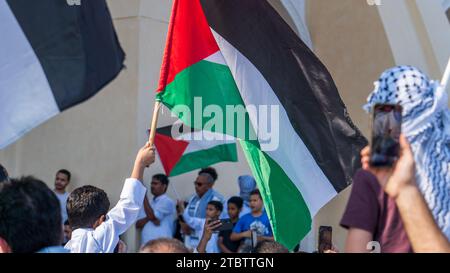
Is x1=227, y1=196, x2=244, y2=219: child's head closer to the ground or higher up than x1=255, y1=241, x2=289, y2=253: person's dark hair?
higher up

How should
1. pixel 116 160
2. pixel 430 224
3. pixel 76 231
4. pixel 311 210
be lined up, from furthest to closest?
pixel 116 160 → pixel 311 210 → pixel 76 231 → pixel 430 224

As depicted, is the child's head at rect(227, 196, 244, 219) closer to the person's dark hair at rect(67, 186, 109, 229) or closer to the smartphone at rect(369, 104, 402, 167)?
the person's dark hair at rect(67, 186, 109, 229)

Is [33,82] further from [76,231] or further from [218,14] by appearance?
[218,14]

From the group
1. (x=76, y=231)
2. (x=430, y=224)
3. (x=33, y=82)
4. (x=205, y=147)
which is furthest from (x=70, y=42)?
(x=205, y=147)

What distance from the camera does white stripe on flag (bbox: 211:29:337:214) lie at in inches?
241

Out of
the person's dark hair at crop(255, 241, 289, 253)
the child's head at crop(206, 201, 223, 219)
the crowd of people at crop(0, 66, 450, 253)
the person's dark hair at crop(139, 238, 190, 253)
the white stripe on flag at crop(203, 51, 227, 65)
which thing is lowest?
the person's dark hair at crop(255, 241, 289, 253)

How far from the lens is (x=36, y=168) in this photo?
11203 millimetres

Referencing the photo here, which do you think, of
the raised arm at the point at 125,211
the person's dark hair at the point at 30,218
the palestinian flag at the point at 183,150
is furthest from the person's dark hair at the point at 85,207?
the palestinian flag at the point at 183,150

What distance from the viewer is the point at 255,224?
9156 millimetres

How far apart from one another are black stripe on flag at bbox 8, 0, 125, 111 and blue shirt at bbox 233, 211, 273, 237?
385 cm

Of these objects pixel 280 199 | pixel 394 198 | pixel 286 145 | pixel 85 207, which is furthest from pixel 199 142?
pixel 394 198

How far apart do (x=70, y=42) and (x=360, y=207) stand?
2.37m

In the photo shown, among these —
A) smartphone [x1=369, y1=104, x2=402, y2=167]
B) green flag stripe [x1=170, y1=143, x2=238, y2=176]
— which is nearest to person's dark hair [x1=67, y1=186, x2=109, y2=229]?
smartphone [x1=369, y1=104, x2=402, y2=167]
